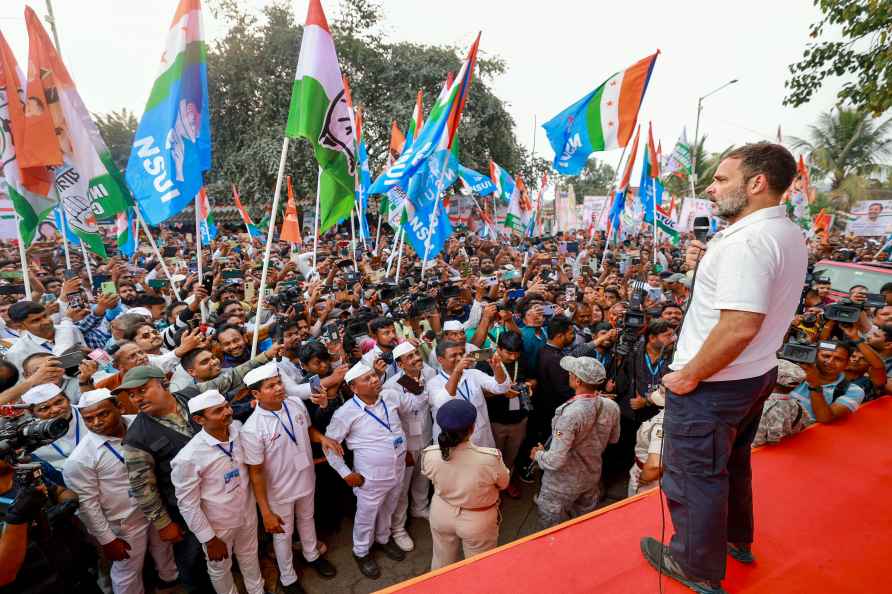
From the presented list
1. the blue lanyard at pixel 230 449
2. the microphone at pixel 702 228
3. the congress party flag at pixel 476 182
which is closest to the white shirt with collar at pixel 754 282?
the microphone at pixel 702 228

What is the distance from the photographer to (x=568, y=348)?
4.70 meters

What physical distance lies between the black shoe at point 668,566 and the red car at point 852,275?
7799mm

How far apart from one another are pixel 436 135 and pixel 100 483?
500 centimetres

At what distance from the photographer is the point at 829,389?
3402mm

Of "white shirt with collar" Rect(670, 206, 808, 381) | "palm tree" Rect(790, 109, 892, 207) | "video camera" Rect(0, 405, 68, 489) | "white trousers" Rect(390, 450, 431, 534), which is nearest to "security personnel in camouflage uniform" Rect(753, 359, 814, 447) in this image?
"white shirt with collar" Rect(670, 206, 808, 381)

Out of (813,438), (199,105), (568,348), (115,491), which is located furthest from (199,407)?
(813,438)

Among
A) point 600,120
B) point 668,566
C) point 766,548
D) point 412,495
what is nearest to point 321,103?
point 412,495

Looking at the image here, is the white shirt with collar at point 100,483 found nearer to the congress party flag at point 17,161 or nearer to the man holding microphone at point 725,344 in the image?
the congress party flag at point 17,161

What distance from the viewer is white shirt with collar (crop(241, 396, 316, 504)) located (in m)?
3.01

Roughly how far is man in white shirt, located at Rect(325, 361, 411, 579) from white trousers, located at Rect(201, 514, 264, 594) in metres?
0.70

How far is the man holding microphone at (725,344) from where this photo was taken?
142cm

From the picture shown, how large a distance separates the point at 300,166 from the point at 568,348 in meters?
16.7

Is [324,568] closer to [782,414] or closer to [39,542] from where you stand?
[39,542]

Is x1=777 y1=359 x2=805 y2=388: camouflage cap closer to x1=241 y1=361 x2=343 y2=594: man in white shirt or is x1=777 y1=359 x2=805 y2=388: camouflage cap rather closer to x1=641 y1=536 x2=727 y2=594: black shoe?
x1=641 y1=536 x2=727 y2=594: black shoe
